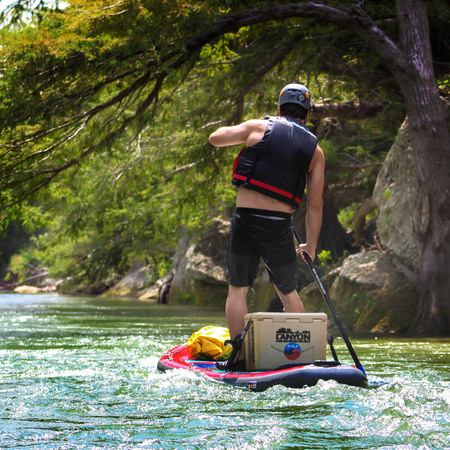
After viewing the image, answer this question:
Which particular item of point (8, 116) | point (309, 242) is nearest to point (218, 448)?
point (309, 242)

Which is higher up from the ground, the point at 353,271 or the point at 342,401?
the point at 353,271

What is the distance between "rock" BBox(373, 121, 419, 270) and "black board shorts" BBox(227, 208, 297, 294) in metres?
5.84

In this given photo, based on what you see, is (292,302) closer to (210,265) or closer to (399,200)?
(399,200)

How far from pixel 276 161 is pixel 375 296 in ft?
19.2

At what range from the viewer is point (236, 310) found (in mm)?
5367

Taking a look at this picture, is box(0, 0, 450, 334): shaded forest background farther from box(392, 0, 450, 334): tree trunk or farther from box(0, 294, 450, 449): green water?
box(0, 294, 450, 449): green water

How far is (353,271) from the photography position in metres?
11.1

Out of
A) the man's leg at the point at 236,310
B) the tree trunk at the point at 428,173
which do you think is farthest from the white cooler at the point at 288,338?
the tree trunk at the point at 428,173

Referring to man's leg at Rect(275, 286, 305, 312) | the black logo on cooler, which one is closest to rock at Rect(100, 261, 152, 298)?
man's leg at Rect(275, 286, 305, 312)

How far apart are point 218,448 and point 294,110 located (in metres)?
2.92

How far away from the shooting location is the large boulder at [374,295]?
34.1 ft

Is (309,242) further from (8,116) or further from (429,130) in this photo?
(429,130)

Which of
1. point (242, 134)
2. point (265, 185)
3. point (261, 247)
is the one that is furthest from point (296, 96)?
point (261, 247)

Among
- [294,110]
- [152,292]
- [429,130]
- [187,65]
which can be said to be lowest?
[152,292]
